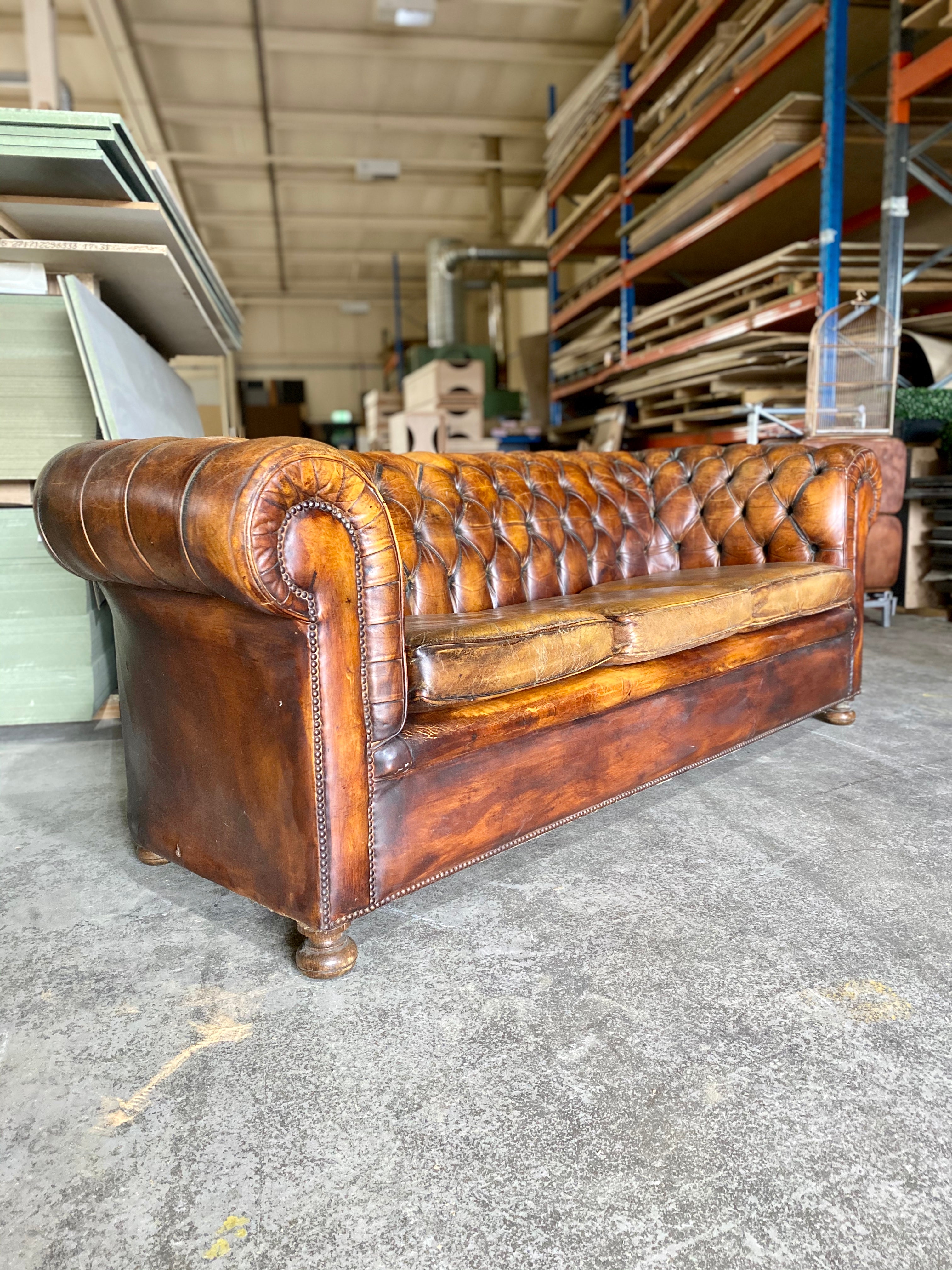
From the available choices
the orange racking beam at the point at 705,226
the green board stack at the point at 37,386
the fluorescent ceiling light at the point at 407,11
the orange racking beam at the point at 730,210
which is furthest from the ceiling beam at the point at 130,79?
the green board stack at the point at 37,386

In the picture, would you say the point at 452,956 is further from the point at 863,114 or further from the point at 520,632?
the point at 863,114

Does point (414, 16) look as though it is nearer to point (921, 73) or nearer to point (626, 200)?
point (626, 200)

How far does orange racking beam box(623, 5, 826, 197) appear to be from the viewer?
3.81 metres

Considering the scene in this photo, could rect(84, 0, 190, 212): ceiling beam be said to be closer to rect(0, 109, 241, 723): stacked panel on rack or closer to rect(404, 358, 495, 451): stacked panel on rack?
rect(404, 358, 495, 451): stacked panel on rack

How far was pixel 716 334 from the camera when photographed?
4.83 metres

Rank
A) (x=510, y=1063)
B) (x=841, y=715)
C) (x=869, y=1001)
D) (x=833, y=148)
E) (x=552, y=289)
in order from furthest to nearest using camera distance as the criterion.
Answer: (x=552, y=289) < (x=833, y=148) < (x=841, y=715) < (x=869, y=1001) < (x=510, y=1063)

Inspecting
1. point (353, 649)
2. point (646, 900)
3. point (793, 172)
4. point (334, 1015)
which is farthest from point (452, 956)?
point (793, 172)

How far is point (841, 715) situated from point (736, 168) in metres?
3.33

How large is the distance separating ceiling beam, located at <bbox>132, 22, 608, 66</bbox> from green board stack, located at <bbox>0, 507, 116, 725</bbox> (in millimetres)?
6515

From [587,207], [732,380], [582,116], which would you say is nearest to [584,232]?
[587,207]

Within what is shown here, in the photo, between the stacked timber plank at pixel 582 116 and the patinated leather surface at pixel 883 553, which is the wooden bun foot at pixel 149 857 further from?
the stacked timber plank at pixel 582 116

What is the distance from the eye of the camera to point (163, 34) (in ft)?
23.3

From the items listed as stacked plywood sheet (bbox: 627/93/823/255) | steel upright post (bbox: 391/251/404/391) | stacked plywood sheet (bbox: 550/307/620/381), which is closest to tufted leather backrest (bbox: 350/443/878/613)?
stacked plywood sheet (bbox: 627/93/823/255)

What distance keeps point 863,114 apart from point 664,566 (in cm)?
284
